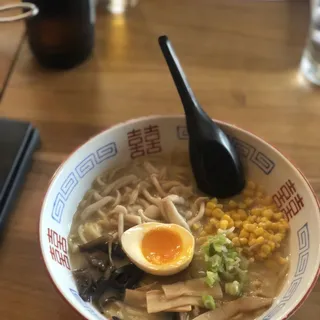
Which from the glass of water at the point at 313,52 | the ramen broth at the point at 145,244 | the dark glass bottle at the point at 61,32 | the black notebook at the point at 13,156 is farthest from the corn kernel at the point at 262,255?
the dark glass bottle at the point at 61,32

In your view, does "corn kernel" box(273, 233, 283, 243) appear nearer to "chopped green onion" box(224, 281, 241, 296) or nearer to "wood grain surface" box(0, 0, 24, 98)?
"chopped green onion" box(224, 281, 241, 296)

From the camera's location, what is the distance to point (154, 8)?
1684 millimetres

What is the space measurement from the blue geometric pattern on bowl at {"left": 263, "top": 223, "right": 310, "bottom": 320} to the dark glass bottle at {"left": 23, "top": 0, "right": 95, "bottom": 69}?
30.2 inches

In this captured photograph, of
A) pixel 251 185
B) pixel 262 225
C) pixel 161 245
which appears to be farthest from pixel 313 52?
pixel 161 245

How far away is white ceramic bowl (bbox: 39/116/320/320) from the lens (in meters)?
0.90

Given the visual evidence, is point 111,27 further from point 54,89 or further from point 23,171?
point 23,171

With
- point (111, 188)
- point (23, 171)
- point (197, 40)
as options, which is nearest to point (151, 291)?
point (111, 188)

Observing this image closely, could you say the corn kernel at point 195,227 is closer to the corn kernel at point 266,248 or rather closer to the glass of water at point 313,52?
the corn kernel at point 266,248

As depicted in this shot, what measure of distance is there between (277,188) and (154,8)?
2.72ft

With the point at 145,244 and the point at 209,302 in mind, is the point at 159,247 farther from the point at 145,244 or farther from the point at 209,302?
the point at 209,302

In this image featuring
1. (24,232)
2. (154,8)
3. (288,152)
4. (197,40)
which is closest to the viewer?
(24,232)

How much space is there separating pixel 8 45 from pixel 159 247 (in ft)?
2.70

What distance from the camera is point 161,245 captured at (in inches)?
40.5

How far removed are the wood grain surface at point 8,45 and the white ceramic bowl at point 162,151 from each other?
43cm
